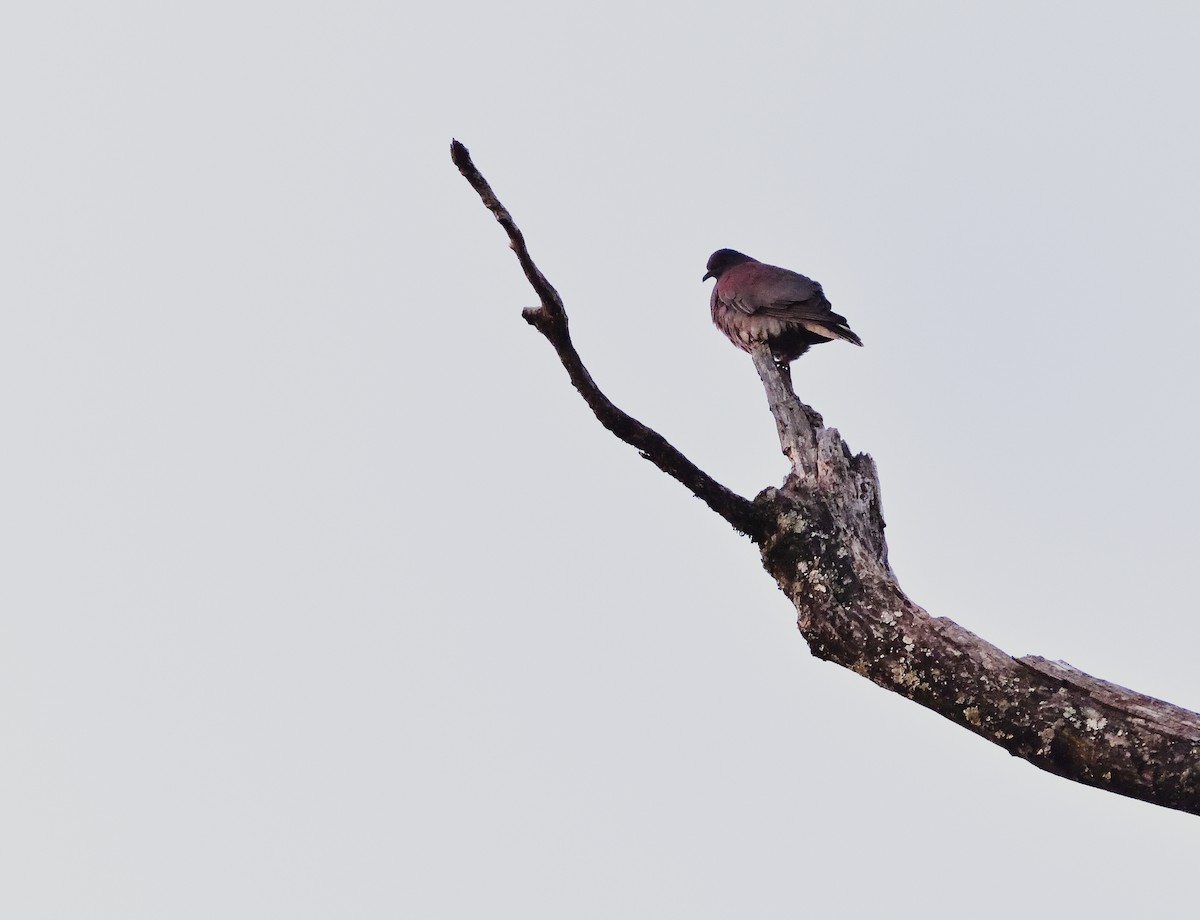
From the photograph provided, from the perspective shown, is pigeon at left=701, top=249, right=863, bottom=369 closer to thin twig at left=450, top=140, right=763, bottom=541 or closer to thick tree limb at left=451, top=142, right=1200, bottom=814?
thick tree limb at left=451, top=142, right=1200, bottom=814

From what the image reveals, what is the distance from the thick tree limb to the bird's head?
15.9 ft

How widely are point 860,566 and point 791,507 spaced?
334mm

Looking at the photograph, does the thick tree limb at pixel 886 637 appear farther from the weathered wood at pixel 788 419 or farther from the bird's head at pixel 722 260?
the bird's head at pixel 722 260

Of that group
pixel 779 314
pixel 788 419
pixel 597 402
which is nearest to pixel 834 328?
pixel 779 314

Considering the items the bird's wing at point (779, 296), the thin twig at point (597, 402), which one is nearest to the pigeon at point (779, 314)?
the bird's wing at point (779, 296)

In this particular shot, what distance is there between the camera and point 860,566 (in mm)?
4176

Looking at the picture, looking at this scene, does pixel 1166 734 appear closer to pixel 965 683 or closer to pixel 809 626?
pixel 965 683

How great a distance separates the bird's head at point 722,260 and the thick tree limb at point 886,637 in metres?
4.84

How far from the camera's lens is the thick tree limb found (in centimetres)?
336

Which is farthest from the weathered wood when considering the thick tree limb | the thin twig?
the thin twig

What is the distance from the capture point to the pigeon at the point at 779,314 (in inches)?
287

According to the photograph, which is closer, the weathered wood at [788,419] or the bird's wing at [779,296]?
the weathered wood at [788,419]

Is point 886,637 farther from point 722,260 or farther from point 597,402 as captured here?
point 722,260

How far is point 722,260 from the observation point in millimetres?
9664
